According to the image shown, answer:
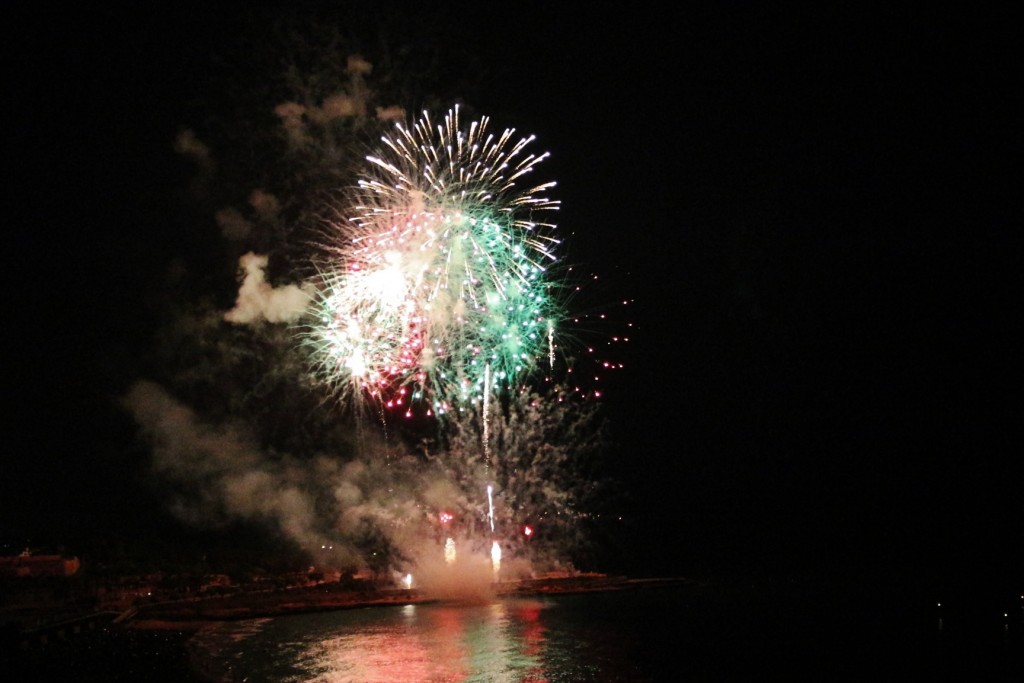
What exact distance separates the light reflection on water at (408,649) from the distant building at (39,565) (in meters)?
13.8

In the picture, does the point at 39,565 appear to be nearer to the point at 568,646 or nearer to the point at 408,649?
the point at 408,649

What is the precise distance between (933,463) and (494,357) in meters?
34.2

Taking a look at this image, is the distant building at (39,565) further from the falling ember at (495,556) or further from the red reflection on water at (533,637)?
the red reflection on water at (533,637)

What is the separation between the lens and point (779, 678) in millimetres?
13773

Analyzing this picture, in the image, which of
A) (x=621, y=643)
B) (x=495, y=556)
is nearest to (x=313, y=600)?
(x=495, y=556)

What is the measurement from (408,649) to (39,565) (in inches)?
897

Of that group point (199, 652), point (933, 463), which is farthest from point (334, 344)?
point (933, 463)

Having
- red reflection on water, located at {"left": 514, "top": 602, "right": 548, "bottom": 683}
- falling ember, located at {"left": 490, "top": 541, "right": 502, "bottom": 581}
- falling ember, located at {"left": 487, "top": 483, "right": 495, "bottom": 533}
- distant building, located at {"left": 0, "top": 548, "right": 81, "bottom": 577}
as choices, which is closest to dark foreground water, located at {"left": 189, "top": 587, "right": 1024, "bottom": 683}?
red reflection on water, located at {"left": 514, "top": 602, "right": 548, "bottom": 683}

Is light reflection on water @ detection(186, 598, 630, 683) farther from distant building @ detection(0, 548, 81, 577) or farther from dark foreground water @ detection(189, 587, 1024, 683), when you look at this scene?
distant building @ detection(0, 548, 81, 577)

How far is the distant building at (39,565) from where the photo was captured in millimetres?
31059

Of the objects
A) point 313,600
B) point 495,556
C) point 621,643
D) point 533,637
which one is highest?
point 495,556

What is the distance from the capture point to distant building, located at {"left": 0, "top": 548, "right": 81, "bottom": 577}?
102ft

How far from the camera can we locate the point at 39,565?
32.0 m

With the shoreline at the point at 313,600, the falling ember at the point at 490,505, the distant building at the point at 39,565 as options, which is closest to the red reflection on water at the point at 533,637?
the falling ember at the point at 490,505
